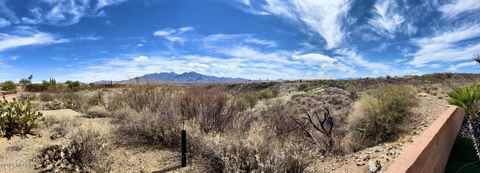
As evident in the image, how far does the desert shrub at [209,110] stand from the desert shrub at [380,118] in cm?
384

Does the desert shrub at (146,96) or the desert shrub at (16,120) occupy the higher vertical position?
the desert shrub at (146,96)

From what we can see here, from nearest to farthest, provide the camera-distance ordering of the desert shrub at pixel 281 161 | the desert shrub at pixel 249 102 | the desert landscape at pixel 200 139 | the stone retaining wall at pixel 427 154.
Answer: the stone retaining wall at pixel 427 154, the desert shrub at pixel 281 161, the desert landscape at pixel 200 139, the desert shrub at pixel 249 102

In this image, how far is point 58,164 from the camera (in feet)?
23.3

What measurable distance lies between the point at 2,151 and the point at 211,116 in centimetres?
474

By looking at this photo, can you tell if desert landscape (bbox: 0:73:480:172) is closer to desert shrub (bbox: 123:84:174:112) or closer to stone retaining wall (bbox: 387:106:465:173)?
desert shrub (bbox: 123:84:174:112)

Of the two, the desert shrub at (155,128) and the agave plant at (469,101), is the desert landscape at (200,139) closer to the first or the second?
the desert shrub at (155,128)

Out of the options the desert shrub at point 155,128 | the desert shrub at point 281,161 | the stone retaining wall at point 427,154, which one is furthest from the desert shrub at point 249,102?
the desert shrub at point 281,161

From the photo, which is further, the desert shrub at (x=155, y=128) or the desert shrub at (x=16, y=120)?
the desert shrub at (x=16, y=120)

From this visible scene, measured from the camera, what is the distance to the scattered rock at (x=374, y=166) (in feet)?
23.0

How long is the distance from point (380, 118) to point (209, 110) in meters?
6.69

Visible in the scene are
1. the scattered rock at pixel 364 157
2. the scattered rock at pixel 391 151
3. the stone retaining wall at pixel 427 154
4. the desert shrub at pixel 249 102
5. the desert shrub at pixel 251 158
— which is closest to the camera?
the stone retaining wall at pixel 427 154

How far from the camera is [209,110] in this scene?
10.3m

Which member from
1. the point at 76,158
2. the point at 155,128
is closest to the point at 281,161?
the point at 76,158

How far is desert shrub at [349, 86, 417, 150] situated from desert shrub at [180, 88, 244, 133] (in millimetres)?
3844
